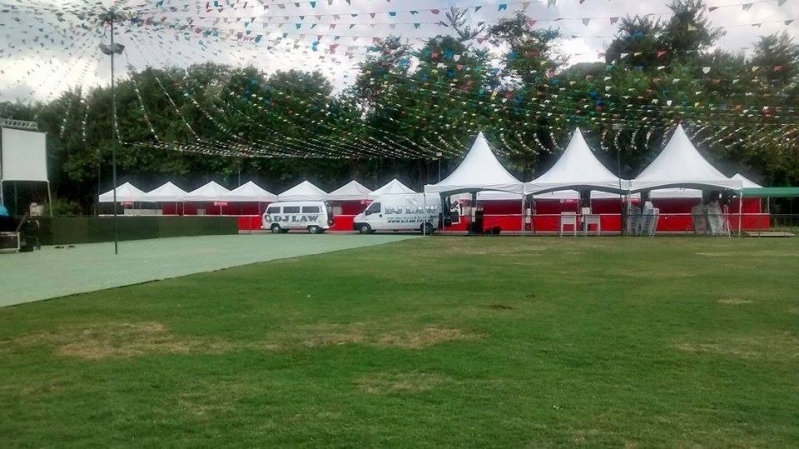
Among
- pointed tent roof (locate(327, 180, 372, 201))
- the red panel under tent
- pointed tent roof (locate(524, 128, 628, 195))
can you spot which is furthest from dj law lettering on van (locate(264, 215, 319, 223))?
pointed tent roof (locate(524, 128, 628, 195))

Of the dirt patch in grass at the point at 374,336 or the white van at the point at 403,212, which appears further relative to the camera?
the white van at the point at 403,212

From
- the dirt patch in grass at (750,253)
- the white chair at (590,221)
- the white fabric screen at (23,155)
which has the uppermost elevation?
the white fabric screen at (23,155)

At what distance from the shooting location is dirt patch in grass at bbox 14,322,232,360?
829cm

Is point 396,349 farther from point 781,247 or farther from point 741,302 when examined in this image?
point 781,247

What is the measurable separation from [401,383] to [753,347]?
3.94 m

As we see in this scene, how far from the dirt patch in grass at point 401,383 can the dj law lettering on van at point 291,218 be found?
3806 cm

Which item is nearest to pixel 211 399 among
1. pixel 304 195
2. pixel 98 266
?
pixel 98 266

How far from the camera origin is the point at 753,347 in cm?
833

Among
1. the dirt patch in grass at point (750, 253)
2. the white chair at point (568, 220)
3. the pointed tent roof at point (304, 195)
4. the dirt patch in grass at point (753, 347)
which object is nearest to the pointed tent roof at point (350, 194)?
the pointed tent roof at point (304, 195)

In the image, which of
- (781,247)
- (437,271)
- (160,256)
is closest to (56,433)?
(437,271)

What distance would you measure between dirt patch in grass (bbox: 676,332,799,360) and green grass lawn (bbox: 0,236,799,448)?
41mm

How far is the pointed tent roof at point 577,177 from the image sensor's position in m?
33.2

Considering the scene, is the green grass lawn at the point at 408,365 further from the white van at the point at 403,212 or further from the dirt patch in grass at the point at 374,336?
the white van at the point at 403,212

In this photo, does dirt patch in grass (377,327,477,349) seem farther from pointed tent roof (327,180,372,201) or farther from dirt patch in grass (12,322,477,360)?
pointed tent roof (327,180,372,201)
